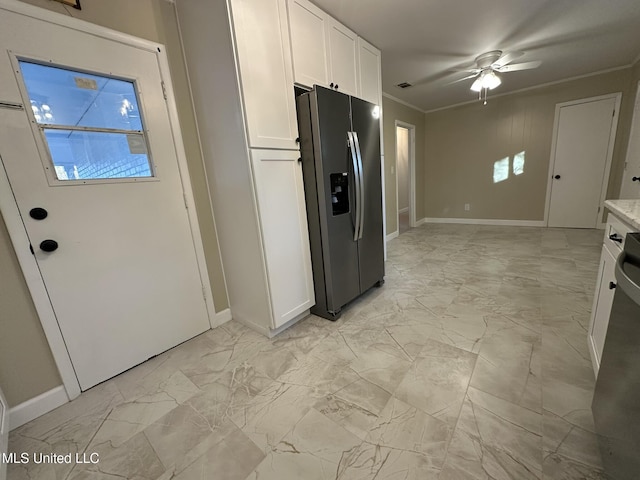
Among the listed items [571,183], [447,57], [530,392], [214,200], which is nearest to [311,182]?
[214,200]

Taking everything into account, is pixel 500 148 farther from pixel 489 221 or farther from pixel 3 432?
pixel 3 432

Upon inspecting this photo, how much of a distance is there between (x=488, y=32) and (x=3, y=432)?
4.58m

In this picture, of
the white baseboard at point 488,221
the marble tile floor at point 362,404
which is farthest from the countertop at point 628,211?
the white baseboard at point 488,221

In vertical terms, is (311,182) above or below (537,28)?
below

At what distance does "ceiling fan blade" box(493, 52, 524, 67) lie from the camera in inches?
120

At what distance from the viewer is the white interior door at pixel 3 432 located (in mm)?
1131

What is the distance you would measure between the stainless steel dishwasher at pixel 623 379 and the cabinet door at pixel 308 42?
6.62 feet

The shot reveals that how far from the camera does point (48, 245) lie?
141 centimetres

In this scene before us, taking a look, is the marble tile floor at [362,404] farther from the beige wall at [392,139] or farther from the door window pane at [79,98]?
the beige wall at [392,139]

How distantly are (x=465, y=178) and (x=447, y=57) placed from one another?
2.83 meters

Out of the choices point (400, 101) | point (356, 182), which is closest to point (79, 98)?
point (356, 182)

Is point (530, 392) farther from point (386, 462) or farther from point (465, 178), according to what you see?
point (465, 178)

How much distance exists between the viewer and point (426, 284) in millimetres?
2746

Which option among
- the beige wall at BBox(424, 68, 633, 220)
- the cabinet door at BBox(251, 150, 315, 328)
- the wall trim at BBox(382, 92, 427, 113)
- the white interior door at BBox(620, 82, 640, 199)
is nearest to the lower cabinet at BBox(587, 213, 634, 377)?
the cabinet door at BBox(251, 150, 315, 328)
